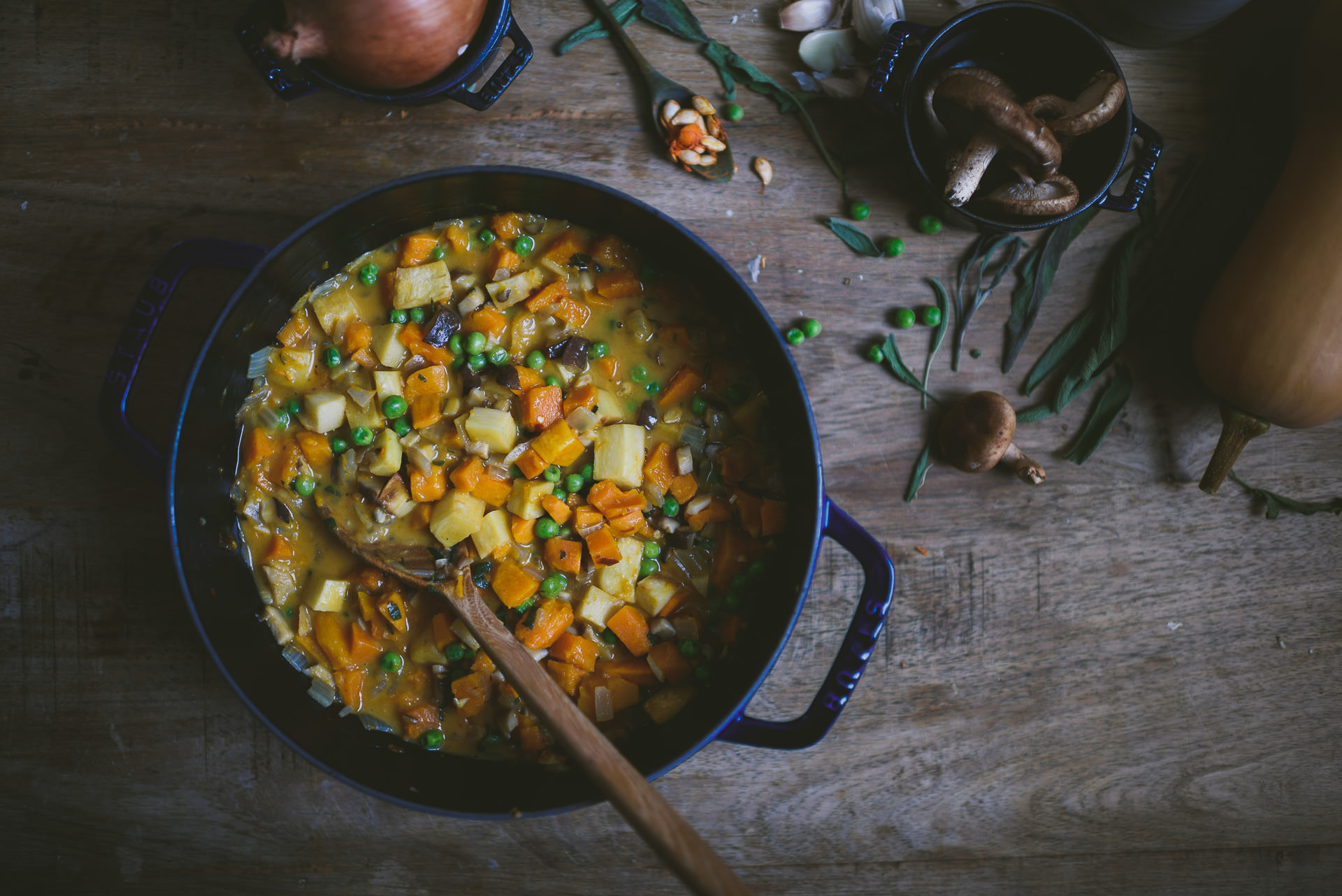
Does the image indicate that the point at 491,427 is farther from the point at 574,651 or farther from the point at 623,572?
the point at 574,651

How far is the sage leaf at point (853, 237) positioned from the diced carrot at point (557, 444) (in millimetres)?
1215

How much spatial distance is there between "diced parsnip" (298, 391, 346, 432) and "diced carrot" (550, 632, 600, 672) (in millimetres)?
1114

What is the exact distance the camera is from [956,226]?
288 centimetres

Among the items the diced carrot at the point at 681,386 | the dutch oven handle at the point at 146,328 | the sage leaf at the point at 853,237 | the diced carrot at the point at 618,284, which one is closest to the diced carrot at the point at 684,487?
the diced carrot at the point at 681,386

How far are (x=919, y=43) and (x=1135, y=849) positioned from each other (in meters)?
3.12

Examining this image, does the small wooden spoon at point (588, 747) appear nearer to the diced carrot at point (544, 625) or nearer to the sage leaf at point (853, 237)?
the diced carrot at point (544, 625)

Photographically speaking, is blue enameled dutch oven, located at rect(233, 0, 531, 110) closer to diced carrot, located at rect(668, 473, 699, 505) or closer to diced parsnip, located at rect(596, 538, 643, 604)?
diced carrot, located at rect(668, 473, 699, 505)

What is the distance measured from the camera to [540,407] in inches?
107

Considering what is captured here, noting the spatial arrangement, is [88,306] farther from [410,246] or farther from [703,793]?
[703,793]

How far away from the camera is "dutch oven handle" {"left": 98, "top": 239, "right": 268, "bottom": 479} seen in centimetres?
234

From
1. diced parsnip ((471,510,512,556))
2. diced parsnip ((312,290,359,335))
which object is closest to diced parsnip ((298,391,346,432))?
diced parsnip ((312,290,359,335))

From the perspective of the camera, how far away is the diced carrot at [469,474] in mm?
2699

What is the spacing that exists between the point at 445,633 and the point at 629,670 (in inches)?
26.6

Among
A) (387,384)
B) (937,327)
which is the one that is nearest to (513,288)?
(387,384)
